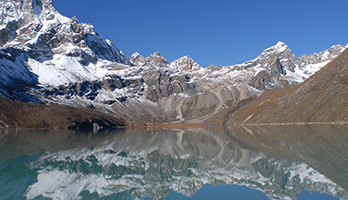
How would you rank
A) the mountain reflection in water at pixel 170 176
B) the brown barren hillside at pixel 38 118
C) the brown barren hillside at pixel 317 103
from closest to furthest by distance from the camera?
the mountain reflection in water at pixel 170 176, the brown barren hillside at pixel 317 103, the brown barren hillside at pixel 38 118

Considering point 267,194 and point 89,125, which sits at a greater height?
point 89,125

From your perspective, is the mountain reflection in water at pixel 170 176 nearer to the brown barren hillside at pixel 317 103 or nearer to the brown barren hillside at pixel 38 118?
the brown barren hillside at pixel 317 103

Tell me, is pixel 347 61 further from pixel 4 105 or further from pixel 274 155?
pixel 4 105

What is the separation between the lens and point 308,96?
156 m

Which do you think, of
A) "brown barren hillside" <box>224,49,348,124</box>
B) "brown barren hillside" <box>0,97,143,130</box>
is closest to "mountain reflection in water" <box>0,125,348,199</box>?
"brown barren hillside" <box>224,49,348,124</box>

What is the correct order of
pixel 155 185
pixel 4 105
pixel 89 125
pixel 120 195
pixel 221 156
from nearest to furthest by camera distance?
pixel 120 195 → pixel 155 185 → pixel 221 156 → pixel 4 105 → pixel 89 125

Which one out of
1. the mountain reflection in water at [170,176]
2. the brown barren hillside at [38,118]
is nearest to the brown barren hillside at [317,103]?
the mountain reflection in water at [170,176]

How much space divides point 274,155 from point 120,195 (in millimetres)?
24092

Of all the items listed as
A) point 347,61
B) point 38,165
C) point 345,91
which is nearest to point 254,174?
point 38,165

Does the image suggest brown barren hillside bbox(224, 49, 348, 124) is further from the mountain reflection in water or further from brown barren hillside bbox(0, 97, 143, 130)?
brown barren hillside bbox(0, 97, 143, 130)

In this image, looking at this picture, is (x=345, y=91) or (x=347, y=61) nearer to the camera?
(x=345, y=91)

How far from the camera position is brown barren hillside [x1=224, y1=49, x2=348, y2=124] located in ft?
414

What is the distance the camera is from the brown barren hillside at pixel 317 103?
414 ft

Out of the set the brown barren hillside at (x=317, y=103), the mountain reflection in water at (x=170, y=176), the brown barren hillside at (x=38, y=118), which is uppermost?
the brown barren hillside at (x=317, y=103)
